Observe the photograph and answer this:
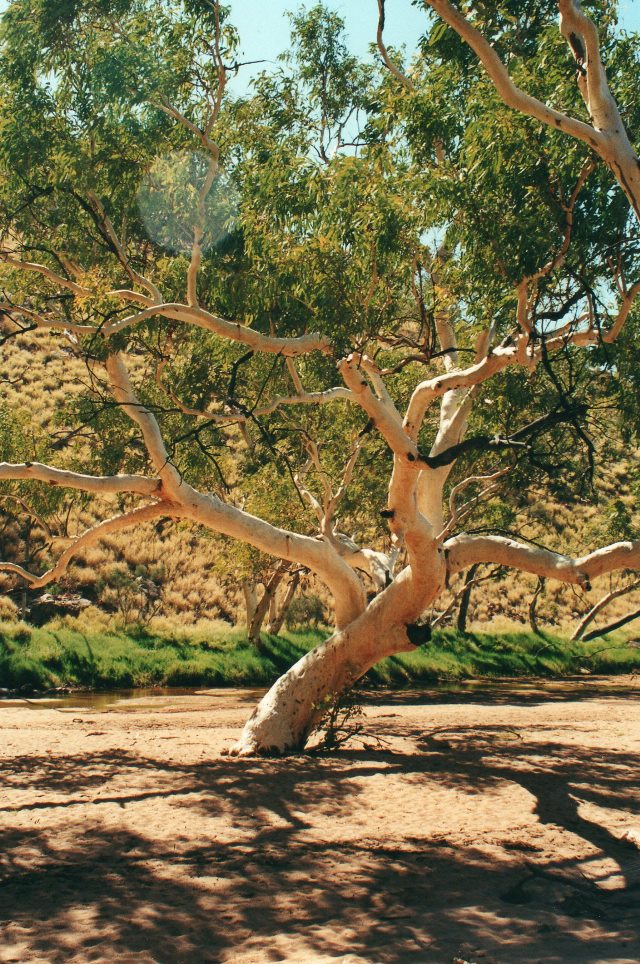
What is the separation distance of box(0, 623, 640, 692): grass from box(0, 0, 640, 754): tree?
342 inches

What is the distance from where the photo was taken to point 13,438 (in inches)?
575

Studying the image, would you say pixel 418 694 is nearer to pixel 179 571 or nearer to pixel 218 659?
pixel 218 659

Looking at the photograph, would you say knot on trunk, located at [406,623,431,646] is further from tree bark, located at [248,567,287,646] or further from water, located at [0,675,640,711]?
tree bark, located at [248,567,287,646]

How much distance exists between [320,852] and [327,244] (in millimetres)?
5183

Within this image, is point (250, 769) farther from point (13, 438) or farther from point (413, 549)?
point (13, 438)

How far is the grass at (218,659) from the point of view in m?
18.9

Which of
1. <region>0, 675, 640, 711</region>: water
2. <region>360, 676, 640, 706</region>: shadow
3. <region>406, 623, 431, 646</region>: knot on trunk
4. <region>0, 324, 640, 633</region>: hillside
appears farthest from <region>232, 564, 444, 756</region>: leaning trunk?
<region>0, 324, 640, 633</region>: hillside

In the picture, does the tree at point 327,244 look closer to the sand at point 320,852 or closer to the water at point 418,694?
the sand at point 320,852

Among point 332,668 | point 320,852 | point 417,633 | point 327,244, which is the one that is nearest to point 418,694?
point 332,668

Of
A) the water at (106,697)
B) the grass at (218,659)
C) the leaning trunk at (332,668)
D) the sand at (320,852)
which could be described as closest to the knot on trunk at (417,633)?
the leaning trunk at (332,668)

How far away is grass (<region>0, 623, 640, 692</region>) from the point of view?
1886 centimetres

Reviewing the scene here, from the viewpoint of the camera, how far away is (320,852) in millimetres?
6133

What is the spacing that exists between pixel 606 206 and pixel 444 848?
539cm

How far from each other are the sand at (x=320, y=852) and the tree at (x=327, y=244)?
159 centimetres
